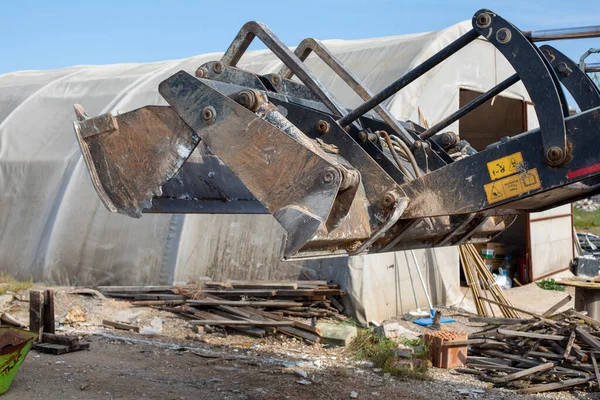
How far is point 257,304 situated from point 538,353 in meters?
3.54

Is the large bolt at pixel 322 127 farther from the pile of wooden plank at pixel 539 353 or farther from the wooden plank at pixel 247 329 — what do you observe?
the wooden plank at pixel 247 329

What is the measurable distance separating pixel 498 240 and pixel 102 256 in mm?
9080

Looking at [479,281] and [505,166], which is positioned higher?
[505,166]

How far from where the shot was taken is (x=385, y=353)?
7637 millimetres

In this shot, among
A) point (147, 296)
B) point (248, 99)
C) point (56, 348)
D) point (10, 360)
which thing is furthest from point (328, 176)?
point (147, 296)

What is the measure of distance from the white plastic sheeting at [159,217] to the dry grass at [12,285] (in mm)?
289

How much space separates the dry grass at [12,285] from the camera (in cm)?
1090

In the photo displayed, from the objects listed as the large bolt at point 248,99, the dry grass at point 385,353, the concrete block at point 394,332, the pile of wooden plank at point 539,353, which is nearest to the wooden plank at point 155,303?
the dry grass at point 385,353

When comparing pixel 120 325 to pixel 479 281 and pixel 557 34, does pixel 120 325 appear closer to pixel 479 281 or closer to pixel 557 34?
pixel 479 281

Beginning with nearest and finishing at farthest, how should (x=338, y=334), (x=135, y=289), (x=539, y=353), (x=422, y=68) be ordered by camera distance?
(x=422, y=68) < (x=539, y=353) < (x=338, y=334) < (x=135, y=289)

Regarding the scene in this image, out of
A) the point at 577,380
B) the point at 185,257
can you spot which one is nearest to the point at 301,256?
the point at 577,380

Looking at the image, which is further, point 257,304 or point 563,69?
point 257,304

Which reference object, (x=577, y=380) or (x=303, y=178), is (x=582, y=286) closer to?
(x=577, y=380)

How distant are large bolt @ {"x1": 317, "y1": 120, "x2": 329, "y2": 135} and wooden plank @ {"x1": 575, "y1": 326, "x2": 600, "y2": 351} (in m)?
4.26
